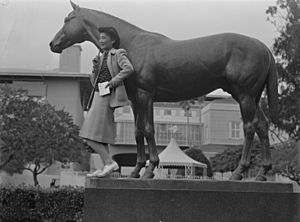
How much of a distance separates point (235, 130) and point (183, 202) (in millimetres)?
44506

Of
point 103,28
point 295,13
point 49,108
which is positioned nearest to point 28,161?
point 49,108

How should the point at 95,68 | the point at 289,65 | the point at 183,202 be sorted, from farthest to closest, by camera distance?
the point at 289,65 < the point at 95,68 < the point at 183,202

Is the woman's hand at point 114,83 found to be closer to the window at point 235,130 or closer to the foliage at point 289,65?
the foliage at point 289,65

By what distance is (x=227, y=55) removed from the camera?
21.5ft

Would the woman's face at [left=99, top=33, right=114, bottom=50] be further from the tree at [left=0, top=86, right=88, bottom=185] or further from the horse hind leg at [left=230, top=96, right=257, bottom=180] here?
the tree at [left=0, top=86, right=88, bottom=185]

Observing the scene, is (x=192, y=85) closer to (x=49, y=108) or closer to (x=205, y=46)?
(x=205, y=46)

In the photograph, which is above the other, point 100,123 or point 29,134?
point 29,134

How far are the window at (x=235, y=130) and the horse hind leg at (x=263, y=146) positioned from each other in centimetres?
4223

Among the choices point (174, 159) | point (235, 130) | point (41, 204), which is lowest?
point (41, 204)

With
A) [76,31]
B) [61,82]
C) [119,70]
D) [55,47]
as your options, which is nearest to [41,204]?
[55,47]

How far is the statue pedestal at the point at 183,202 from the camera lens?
19.5 feet

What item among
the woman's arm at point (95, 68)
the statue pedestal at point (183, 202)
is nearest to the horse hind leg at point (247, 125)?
the statue pedestal at point (183, 202)

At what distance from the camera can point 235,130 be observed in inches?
1954

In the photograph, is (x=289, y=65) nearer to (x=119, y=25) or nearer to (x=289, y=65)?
(x=289, y=65)
